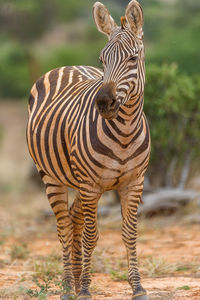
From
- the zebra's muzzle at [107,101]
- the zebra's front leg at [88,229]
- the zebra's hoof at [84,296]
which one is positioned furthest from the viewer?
the zebra's hoof at [84,296]

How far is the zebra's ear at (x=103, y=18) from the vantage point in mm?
4512

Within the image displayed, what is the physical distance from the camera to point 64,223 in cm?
534

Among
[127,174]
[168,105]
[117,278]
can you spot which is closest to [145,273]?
[117,278]

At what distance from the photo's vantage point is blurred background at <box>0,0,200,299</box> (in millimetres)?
9703

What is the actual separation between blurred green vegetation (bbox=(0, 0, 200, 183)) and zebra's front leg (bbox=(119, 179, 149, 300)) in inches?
204

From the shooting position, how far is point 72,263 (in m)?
5.54

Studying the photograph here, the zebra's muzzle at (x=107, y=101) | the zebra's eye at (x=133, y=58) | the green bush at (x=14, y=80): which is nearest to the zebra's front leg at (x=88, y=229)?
the zebra's muzzle at (x=107, y=101)

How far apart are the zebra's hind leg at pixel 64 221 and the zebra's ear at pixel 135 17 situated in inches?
66.4

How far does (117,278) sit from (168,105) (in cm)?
443

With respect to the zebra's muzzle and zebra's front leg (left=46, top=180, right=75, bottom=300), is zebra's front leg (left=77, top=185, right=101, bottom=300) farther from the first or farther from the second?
the zebra's muzzle

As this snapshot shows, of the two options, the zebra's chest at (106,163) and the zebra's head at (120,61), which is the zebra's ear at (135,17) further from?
the zebra's chest at (106,163)

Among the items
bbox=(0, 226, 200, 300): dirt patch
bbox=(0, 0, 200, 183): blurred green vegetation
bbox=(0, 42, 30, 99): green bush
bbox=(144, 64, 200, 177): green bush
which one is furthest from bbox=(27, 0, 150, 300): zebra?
bbox=(0, 42, 30, 99): green bush

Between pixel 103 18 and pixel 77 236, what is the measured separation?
2085mm

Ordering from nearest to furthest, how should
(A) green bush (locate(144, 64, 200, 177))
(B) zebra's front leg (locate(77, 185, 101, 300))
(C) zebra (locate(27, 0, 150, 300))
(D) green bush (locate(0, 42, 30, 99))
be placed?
1. (C) zebra (locate(27, 0, 150, 300))
2. (B) zebra's front leg (locate(77, 185, 101, 300))
3. (A) green bush (locate(144, 64, 200, 177))
4. (D) green bush (locate(0, 42, 30, 99))
